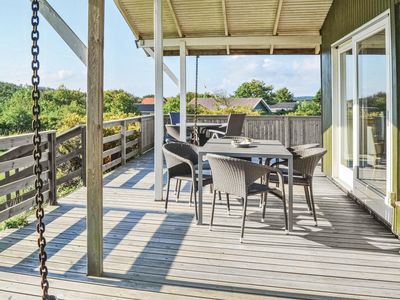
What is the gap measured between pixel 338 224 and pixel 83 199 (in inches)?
119

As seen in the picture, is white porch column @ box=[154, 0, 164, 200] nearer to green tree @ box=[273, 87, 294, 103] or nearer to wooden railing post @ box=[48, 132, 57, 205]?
wooden railing post @ box=[48, 132, 57, 205]

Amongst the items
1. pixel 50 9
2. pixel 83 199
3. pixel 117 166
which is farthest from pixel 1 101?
pixel 50 9

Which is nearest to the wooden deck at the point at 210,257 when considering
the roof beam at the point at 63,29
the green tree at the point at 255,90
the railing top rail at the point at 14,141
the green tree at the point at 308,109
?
the railing top rail at the point at 14,141

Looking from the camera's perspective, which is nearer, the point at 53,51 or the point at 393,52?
the point at 393,52

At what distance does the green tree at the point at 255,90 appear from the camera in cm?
2080

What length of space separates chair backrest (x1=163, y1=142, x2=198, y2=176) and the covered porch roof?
9.27ft

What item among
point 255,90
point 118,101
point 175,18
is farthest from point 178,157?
point 255,90

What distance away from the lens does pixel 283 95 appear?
23453 mm

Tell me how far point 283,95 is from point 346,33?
19.0 meters

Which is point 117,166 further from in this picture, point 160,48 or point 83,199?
point 160,48

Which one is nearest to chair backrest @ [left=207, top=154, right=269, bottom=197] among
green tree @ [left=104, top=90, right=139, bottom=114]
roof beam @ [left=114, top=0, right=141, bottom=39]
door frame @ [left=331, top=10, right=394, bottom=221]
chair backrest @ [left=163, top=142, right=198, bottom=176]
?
chair backrest @ [left=163, top=142, right=198, bottom=176]

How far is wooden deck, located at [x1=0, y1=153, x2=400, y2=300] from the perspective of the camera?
2.28m

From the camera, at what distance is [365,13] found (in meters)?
4.08

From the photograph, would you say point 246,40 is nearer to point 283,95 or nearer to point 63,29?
point 63,29
